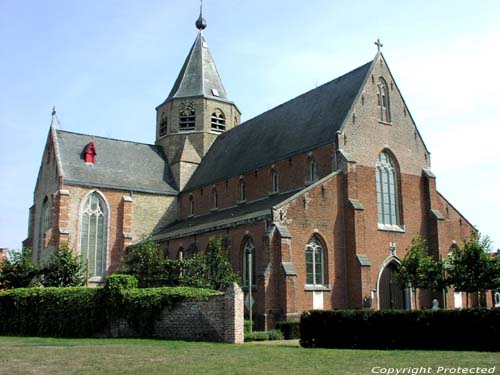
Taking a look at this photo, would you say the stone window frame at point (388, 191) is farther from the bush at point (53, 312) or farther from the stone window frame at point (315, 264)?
the bush at point (53, 312)

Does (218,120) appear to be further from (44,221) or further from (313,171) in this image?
(313,171)

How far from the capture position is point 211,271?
29.6 m

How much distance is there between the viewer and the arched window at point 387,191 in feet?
105

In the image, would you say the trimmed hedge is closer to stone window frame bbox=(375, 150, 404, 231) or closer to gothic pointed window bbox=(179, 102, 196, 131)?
stone window frame bbox=(375, 150, 404, 231)

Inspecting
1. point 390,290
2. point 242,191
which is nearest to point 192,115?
point 242,191

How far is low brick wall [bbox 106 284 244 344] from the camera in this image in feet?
68.1

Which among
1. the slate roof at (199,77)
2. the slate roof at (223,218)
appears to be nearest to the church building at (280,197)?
the slate roof at (223,218)

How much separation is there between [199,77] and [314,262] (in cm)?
2572

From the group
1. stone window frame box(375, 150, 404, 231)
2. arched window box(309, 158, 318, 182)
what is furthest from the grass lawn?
stone window frame box(375, 150, 404, 231)

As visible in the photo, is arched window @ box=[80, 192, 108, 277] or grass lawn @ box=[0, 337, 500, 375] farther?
arched window @ box=[80, 192, 108, 277]

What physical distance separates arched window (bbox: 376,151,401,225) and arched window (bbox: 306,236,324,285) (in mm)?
4430

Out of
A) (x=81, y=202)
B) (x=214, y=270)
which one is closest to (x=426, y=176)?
(x=214, y=270)

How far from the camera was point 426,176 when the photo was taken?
33.9 metres

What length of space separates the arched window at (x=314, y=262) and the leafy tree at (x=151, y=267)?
6.89 meters
